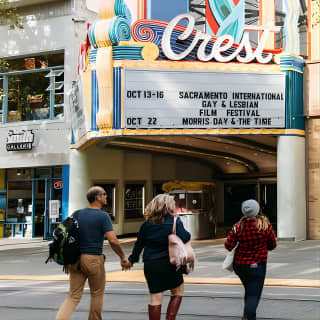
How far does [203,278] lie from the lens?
39.9 ft

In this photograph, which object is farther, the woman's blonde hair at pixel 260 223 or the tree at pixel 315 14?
the tree at pixel 315 14

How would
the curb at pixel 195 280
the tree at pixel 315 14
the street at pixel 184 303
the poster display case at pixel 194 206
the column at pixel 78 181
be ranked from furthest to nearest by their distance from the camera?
the column at pixel 78 181
the poster display case at pixel 194 206
the tree at pixel 315 14
the curb at pixel 195 280
the street at pixel 184 303

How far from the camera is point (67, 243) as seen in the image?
633 cm

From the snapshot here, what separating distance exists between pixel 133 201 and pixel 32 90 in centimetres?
712

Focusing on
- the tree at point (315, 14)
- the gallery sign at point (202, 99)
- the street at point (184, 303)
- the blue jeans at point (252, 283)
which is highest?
the tree at point (315, 14)

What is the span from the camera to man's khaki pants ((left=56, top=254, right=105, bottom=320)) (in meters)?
6.39

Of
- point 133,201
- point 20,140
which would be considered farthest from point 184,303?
point 20,140

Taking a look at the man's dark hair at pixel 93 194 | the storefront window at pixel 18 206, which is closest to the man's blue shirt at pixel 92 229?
the man's dark hair at pixel 93 194

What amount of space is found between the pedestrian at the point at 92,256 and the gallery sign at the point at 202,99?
1311cm

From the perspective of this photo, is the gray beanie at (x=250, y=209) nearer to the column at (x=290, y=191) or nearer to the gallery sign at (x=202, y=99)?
the gallery sign at (x=202, y=99)

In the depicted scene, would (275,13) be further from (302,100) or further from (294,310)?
(294,310)

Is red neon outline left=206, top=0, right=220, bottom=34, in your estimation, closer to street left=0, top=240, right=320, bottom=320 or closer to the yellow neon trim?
the yellow neon trim

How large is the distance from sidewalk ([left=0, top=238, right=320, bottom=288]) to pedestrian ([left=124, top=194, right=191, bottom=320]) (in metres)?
5.13

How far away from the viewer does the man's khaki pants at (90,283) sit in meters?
6.39
